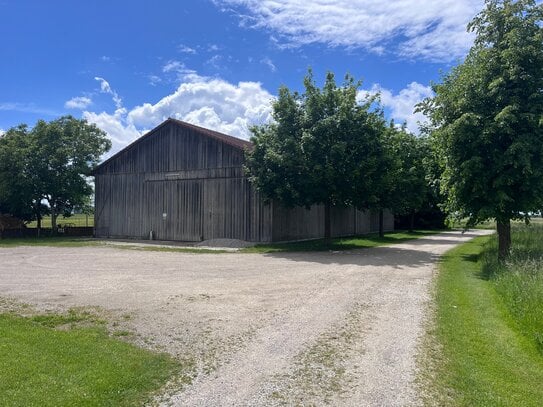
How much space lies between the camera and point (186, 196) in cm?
2919

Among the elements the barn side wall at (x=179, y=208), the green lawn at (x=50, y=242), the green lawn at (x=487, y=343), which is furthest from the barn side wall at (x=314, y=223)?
the green lawn at (x=487, y=343)

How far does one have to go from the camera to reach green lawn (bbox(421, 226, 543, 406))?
5173 millimetres

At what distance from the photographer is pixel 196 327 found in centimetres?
785

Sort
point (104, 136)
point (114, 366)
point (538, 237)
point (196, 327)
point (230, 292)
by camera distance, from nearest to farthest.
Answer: point (114, 366), point (196, 327), point (230, 292), point (538, 237), point (104, 136)

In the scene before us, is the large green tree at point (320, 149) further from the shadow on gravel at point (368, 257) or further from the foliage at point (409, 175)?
the foliage at point (409, 175)

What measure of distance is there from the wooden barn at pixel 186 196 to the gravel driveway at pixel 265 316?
9.09 metres

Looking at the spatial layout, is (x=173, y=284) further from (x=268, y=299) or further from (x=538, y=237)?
(x=538, y=237)

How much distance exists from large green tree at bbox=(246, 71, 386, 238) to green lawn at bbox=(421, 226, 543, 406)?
31.8ft

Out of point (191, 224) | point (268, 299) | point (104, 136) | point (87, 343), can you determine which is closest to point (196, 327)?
point (87, 343)

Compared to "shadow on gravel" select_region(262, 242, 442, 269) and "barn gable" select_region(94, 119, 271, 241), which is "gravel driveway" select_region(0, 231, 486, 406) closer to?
"shadow on gravel" select_region(262, 242, 442, 269)

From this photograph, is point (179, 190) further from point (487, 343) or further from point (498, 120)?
point (487, 343)

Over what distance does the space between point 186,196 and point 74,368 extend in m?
24.0

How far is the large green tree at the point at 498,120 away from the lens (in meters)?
14.2

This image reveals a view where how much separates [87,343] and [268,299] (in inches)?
181
